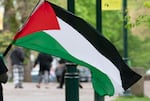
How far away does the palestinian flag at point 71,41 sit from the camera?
9008 mm

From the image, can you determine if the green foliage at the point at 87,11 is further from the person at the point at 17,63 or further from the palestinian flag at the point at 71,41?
the palestinian flag at the point at 71,41

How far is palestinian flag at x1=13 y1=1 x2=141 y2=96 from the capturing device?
901 cm

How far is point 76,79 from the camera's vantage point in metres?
10.3

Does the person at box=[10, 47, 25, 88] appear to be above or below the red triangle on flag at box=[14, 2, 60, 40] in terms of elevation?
below

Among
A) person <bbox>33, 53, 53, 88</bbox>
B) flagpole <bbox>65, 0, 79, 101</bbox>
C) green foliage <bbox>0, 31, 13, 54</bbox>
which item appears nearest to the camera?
flagpole <bbox>65, 0, 79, 101</bbox>

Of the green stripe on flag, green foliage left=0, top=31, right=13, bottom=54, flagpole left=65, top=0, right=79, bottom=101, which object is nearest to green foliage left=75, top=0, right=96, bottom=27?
green foliage left=0, top=31, right=13, bottom=54

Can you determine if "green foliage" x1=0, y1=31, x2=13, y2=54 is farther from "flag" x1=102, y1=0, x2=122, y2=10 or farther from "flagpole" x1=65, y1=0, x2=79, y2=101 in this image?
"flagpole" x1=65, y1=0, x2=79, y2=101

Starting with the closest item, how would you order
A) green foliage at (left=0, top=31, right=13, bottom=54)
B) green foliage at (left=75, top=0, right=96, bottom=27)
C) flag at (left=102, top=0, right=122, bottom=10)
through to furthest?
flag at (left=102, top=0, right=122, bottom=10) → green foliage at (left=75, top=0, right=96, bottom=27) → green foliage at (left=0, top=31, right=13, bottom=54)

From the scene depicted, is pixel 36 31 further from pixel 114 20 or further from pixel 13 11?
pixel 114 20

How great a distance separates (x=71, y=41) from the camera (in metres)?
9.05

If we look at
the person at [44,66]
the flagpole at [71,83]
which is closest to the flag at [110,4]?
the flagpole at [71,83]

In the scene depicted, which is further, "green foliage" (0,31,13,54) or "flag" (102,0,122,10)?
"green foliage" (0,31,13,54)

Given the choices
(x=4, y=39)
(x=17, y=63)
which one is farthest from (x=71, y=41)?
(x=4, y=39)

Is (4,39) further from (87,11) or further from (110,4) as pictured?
(110,4)
